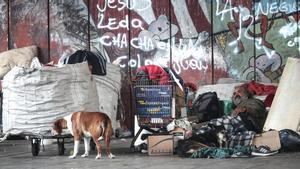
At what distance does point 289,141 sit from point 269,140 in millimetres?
393

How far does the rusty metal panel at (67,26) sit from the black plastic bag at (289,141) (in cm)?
626

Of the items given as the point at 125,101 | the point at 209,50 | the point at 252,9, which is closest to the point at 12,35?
the point at 125,101

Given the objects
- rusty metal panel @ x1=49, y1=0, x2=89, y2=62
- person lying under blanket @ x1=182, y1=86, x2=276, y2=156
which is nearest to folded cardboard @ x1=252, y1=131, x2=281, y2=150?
person lying under blanket @ x1=182, y1=86, x2=276, y2=156

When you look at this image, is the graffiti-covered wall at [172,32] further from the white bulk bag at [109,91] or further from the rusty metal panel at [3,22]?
the white bulk bag at [109,91]

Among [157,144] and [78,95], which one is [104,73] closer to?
[78,95]

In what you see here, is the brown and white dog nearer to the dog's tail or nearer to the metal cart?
the dog's tail

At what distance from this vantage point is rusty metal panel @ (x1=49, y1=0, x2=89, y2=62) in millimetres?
14914

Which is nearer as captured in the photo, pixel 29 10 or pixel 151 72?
pixel 151 72

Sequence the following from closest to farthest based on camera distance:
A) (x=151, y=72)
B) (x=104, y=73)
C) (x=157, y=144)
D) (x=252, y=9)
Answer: (x=157, y=144), (x=151, y=72), (x=104, y=73), (x=252, y=9)

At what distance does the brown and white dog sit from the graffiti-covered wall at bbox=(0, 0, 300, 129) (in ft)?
16.6

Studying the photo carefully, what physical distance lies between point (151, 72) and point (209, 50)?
3.41 metres

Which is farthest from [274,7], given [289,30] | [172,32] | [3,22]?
[3,22]

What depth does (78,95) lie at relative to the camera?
34.4 ft

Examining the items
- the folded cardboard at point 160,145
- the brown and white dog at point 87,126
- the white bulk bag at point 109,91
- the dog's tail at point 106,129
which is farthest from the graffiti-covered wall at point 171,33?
the dog's tail at point 106,129
